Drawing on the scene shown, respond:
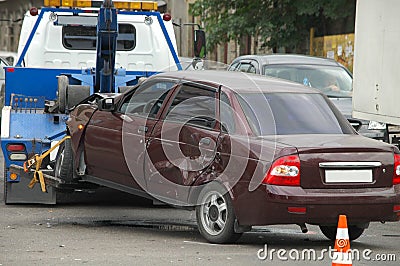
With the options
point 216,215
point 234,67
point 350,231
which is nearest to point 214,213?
point 216,215

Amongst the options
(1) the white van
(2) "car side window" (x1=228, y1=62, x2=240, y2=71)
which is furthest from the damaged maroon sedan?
(2) "car side window" (x1=228, y1=62, x2=240, y2=71)

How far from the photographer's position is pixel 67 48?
15883 mm

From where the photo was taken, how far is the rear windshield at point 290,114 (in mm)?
10312

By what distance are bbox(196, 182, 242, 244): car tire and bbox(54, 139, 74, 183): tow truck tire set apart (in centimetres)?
229

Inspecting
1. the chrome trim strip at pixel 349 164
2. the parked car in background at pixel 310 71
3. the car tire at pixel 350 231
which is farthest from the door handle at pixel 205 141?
the parked car in background at pixel 310 71

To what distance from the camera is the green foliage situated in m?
30.3

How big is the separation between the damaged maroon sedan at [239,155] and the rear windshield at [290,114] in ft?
0.04

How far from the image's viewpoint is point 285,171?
9.66m

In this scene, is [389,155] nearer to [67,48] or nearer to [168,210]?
[168,210]

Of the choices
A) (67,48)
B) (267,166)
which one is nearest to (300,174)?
(267,166)

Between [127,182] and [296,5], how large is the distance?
1891 cm

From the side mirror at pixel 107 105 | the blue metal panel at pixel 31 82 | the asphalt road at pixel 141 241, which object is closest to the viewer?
the asphalt road at pixel 141 241

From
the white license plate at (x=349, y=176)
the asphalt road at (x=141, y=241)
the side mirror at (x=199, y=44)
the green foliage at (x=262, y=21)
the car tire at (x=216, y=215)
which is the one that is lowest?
the asphalt road at (x=141, y=241)

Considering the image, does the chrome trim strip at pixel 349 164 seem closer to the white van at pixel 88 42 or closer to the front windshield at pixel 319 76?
the white van at pixel 88 42
